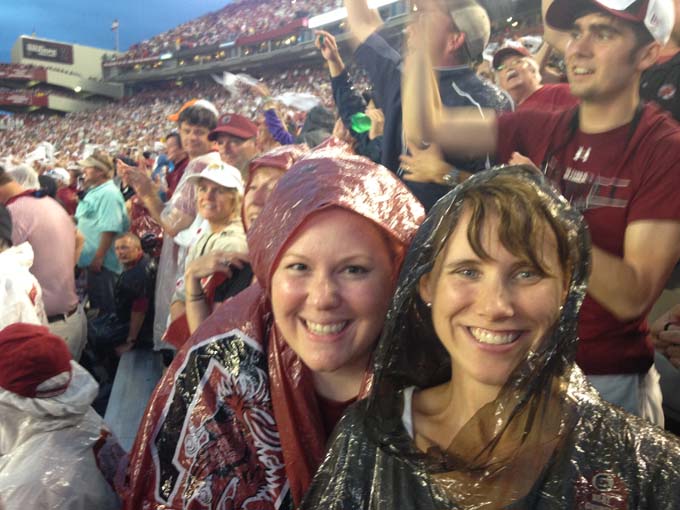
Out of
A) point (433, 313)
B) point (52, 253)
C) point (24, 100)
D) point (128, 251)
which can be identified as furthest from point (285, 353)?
point (24, 100)

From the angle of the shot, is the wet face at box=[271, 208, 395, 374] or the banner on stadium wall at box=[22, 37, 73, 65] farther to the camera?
the banner on stadium wall at box=[22, 37, 73, 65]

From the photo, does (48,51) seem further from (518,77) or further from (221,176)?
(518,77)

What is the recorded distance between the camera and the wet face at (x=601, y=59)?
1372mm

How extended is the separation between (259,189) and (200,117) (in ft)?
6.17

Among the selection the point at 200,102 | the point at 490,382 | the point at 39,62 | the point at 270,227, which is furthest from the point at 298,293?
the point at 39,62

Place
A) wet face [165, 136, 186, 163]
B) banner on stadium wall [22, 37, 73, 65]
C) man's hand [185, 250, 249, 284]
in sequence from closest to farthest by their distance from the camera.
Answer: man's hand [185, 250, 249, 284]
wet face [165, 136, 186, 163]
banner on stadium wall [22, 37, 73, 65]

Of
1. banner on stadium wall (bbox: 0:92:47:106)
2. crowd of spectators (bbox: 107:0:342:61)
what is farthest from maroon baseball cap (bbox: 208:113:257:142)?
banner on stadium wall (bbox: 0:92:47:106)

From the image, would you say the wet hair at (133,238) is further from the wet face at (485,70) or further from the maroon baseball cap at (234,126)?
the wet face at (485,70)

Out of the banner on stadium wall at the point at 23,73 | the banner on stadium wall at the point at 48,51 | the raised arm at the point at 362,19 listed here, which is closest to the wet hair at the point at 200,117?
the raised arm at the point at 362,19

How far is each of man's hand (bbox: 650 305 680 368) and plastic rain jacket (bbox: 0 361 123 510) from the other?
5.09 feet

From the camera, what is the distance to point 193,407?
133cm

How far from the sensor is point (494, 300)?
0.89m

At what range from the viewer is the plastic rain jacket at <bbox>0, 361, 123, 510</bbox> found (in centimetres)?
157

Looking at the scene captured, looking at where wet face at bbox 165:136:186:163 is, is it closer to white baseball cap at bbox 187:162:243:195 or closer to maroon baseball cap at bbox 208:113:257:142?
maroon baseball cap at bbox 208:113:257:142
